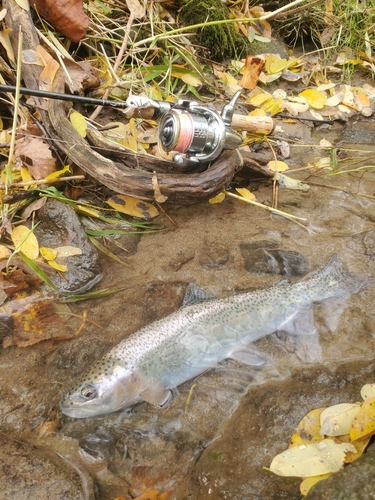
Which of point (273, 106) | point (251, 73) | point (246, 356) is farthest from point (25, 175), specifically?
point (251, 73)

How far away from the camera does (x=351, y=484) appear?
1885mm

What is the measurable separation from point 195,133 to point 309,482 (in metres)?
2.32

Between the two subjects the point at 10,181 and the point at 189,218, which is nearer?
the point at 10,181

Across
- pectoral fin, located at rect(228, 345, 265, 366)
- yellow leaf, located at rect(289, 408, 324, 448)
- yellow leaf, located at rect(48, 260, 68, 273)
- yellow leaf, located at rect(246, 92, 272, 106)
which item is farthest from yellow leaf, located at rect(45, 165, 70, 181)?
yellow leaf, located at rect(246, 92, 272, 106)

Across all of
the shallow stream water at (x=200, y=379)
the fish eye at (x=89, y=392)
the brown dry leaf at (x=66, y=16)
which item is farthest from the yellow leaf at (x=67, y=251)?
the brown dry leaf at (x=66, y=16)

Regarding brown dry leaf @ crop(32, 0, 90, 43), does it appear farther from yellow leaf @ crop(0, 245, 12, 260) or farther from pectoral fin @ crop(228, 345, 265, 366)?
pectoral fin @ crop(228, 345, 265, 366)

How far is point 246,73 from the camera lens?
18.8 feet

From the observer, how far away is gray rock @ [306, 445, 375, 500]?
1.83m

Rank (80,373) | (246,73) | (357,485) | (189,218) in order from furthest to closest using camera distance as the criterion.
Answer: (246,73), (189,218), (80,373), (357,485)

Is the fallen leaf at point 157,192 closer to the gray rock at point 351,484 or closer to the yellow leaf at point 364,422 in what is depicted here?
the yellow leaf at point 364,422

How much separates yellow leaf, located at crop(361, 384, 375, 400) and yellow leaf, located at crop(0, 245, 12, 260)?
97.2 inches

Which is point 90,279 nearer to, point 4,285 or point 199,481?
point 4,285

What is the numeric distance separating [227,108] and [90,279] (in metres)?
1.65

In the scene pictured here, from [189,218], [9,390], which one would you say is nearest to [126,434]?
[9,390]
